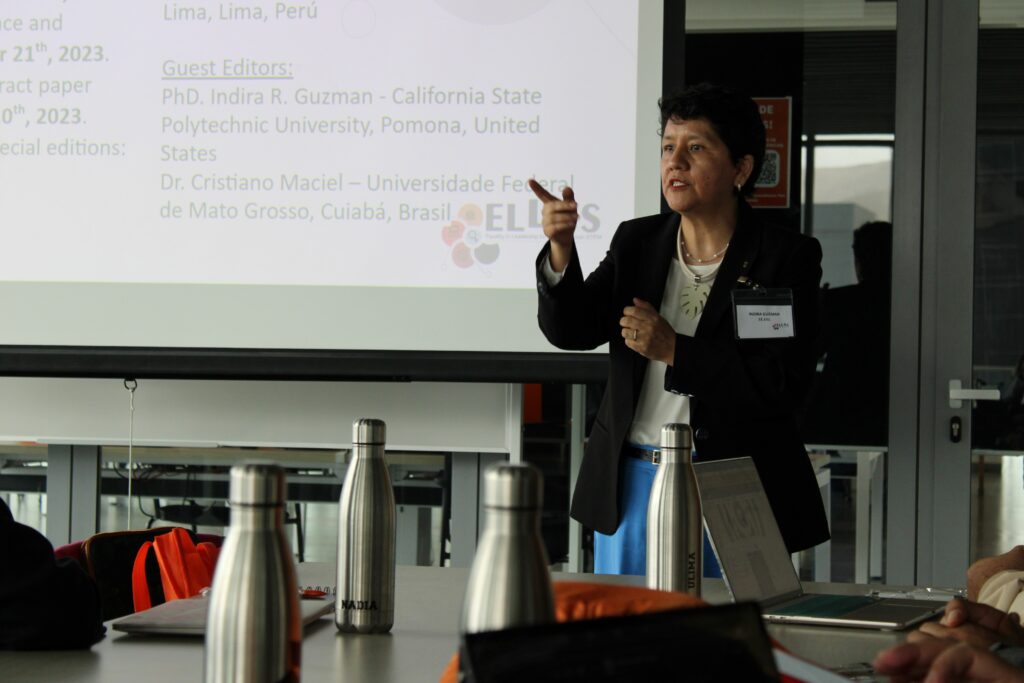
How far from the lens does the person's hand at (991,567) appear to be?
68.0 inches

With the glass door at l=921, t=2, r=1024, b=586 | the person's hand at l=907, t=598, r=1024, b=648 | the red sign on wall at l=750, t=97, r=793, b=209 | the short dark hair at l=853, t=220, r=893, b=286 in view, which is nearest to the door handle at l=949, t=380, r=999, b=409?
the glass door at l=921, t=2, r=1024, b=586

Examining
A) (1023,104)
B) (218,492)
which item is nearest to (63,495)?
(218,492)

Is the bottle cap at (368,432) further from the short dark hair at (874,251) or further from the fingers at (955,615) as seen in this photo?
the short dark hair at (874,251)

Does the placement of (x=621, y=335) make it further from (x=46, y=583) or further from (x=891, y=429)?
(x=891, y=429)

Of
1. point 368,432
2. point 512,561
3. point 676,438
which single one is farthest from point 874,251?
point 512,561

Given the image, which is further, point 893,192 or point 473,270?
point 893,192

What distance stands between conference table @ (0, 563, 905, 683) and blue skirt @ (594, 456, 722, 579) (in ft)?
2.38

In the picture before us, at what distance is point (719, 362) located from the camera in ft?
7.06

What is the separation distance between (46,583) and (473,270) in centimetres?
207

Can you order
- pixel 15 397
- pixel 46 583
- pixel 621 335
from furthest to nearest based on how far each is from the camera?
1. pixel 15 397
2. pixel 621 335
3. pixel 46 583

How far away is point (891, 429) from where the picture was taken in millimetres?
3594

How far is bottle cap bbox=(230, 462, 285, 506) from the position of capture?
763mm

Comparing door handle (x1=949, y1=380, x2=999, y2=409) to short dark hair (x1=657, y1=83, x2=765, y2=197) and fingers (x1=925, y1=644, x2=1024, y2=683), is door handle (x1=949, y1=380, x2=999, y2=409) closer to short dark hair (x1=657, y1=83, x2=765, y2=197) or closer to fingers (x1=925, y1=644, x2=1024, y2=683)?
short dark hair (x1=657, y1=83, x2=765, y2=197)

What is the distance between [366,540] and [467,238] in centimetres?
202
